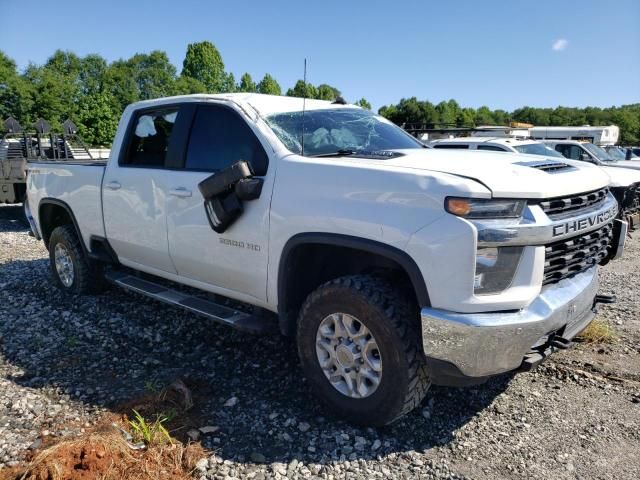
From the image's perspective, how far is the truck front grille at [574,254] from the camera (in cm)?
275

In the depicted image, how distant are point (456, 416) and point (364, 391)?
2.24 ft

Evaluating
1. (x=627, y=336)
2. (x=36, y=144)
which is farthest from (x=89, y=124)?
(x=627, y=336)

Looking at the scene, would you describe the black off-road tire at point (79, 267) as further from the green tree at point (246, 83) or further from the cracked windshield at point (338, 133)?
the green tree at point (246, 83)

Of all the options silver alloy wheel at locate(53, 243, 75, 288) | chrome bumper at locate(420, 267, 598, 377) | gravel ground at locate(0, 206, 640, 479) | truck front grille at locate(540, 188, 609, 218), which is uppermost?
truck front grille at locate(540, 188, 609, 218)

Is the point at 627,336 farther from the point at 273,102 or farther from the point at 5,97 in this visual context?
the point at 5,97

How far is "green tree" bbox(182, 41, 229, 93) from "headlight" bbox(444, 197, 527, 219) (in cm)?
8140

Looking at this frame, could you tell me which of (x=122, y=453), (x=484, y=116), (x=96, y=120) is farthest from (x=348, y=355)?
(x=484, y=116)

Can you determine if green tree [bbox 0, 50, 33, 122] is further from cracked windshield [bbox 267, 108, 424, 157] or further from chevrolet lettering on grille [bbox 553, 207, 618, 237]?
chevrolet lettering on grille [bbox 553, 207, 618, 237]

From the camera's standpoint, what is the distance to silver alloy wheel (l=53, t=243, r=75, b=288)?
5586 millimetres

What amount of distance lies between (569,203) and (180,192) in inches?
103

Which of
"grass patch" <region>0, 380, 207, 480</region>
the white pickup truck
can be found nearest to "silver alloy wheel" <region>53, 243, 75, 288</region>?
the white pickup truck

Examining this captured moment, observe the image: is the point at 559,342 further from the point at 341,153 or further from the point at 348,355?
the point at 341,153

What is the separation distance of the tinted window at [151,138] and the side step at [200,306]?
1.05m

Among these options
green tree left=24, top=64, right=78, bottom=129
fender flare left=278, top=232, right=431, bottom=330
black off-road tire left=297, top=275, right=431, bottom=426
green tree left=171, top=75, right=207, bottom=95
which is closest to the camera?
fender flare left=278, top=232, right=431, bottom=330
